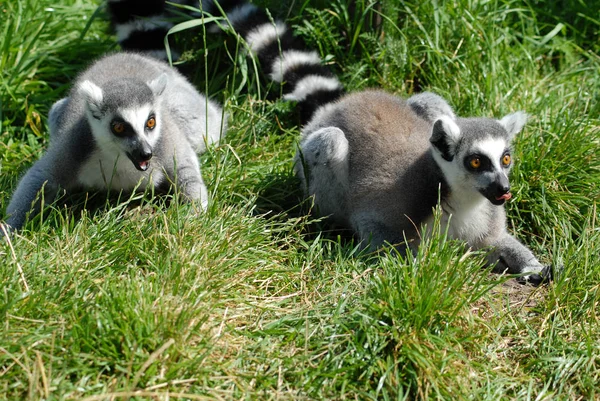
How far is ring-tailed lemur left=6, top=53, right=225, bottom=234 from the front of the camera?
4.33m

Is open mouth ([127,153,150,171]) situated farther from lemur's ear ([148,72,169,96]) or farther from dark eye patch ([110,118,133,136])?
lemur's ear ([148,72,169,96])

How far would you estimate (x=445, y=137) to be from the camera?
413 centimetres

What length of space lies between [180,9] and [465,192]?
3.01 metres

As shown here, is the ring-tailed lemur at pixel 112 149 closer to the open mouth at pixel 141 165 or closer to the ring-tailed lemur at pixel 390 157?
the open mouth at pixel 141 165

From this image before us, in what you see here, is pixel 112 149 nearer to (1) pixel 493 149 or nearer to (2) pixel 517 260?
(1) pixel 493 149

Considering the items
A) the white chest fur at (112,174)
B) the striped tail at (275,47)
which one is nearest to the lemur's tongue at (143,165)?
the white chest fur at (112,174)

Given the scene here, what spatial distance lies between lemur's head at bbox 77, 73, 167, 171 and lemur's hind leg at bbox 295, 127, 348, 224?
3.35 feet

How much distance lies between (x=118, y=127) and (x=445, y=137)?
1987 millimetres

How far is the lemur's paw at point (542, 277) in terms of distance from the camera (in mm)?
4097

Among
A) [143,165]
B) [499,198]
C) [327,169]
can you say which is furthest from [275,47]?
[499,198]

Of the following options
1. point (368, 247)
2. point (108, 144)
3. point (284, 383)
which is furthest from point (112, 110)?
point (284, 383)

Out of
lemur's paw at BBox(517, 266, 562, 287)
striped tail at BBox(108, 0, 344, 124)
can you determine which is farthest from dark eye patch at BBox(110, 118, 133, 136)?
lemur's paw at BBox(517, 266, 562, 287)

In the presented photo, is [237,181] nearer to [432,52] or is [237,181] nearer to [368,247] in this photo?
[368,247]

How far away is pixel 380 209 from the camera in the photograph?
4.44 metres
